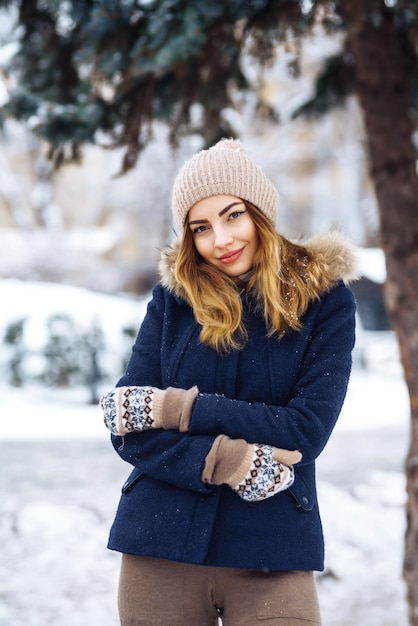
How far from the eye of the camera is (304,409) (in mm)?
1773

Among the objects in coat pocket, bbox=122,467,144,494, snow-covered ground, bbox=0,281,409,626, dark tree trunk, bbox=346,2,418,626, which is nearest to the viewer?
coat pocket, bbox=122,467,144,494

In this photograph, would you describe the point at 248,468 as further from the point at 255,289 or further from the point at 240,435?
Answer: the point at 255,289

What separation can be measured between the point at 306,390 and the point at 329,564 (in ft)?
10.4

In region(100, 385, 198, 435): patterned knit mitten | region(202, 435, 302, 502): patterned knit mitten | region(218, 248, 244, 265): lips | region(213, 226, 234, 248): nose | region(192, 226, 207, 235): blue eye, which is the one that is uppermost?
region(192, 226, 207, 235): blue eye

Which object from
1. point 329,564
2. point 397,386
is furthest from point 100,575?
point 397,386

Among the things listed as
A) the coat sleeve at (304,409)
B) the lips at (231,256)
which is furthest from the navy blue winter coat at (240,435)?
the lips at (231,256)

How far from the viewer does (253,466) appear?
171cm

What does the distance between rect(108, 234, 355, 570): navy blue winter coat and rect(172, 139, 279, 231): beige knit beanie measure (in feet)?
0.91

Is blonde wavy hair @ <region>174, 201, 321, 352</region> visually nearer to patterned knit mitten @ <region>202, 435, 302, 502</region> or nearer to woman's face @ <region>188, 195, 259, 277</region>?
woman's face @ <region>188, 195, 259, 277</region>

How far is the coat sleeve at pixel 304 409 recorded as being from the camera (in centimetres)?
176

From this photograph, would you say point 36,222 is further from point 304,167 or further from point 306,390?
point 306,390

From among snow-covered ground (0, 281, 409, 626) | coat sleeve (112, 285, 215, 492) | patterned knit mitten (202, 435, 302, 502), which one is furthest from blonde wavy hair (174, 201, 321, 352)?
snow-covered ground (0, 281, 409, 626)

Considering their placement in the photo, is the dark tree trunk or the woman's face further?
the dark tree trunk

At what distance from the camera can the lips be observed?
1976mm
